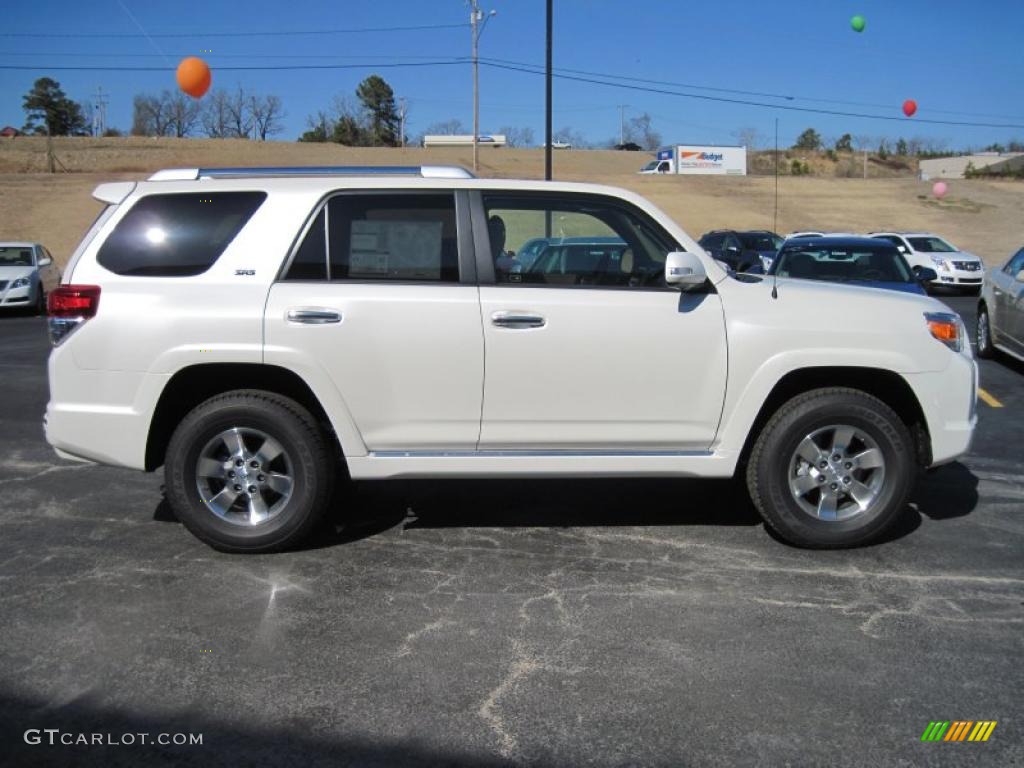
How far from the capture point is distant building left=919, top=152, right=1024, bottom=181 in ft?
259

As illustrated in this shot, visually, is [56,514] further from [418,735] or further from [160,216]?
[418,735]

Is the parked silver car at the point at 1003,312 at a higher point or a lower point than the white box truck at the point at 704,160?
lower

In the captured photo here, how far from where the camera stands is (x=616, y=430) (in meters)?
4.67

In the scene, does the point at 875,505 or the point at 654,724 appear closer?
the point at 654,724

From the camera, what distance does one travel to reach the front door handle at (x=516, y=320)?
14.9 ft

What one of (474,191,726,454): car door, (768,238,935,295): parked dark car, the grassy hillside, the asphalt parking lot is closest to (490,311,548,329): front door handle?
(474,191,726,454): car door

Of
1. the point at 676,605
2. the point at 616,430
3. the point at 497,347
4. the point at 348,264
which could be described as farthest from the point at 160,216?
the point at 676,605

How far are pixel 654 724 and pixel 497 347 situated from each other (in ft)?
6.73

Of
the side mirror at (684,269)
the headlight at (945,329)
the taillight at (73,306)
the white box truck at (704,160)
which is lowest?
the headlight at (945,329)

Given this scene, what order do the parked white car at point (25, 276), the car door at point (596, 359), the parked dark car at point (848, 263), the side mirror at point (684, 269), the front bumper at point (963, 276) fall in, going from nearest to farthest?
the side mirror at point (684, 269) → the car door at point (596, 359) → the parked dark car at point (848, 263) → the parked white car at point (25, 276) → the front bumper at point (963, 276)

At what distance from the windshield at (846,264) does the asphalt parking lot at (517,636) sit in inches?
182

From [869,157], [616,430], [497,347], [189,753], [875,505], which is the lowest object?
[189,753]

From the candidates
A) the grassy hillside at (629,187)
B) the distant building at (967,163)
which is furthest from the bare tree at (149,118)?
the distant building at (967,163)

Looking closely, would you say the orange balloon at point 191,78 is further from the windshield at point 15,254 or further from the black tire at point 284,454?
the black tire at point 284,454
